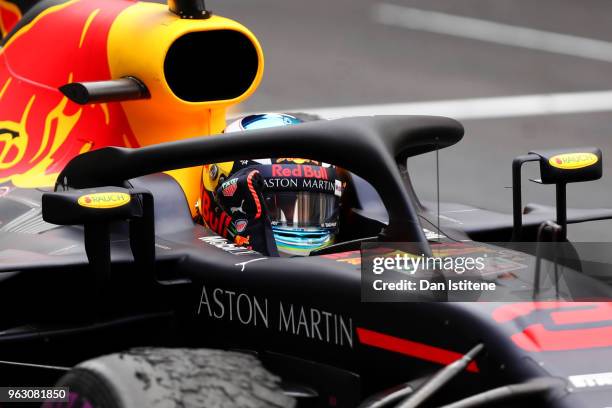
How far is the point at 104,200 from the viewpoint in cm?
443

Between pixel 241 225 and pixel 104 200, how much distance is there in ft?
2.58

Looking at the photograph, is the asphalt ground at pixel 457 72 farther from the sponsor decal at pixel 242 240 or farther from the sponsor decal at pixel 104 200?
the sponsor decal at pixel 104 200

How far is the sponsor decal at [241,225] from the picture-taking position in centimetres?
504

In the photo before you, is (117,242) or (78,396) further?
(117,242)

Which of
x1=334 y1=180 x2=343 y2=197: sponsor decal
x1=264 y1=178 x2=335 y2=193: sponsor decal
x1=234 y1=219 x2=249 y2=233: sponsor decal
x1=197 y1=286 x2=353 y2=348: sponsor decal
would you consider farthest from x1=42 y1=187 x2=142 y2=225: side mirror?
x1=334 y1=180 x2=343 y2=197: sponsor decal

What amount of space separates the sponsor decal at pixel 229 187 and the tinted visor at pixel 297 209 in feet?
0.45

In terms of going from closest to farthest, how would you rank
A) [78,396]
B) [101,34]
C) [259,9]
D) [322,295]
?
1. [78,396]
2. [322,295]
3. [101,34]
4. [259,9]

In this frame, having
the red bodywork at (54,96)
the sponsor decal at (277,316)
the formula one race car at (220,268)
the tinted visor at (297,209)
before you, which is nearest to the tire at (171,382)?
the formula one race car at (220,268)

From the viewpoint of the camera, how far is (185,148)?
15.0ft

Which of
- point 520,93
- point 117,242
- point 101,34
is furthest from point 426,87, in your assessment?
point 117,242

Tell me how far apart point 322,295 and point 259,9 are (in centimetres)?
1173

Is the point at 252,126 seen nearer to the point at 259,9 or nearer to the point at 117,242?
the point at 117,242

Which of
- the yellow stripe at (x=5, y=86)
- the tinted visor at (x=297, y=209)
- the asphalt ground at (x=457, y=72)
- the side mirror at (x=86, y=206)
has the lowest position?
the asphalt ground at (x=457, y=72)

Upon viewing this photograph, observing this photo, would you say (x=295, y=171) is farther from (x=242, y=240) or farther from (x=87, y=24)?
(x=87, y=24)
